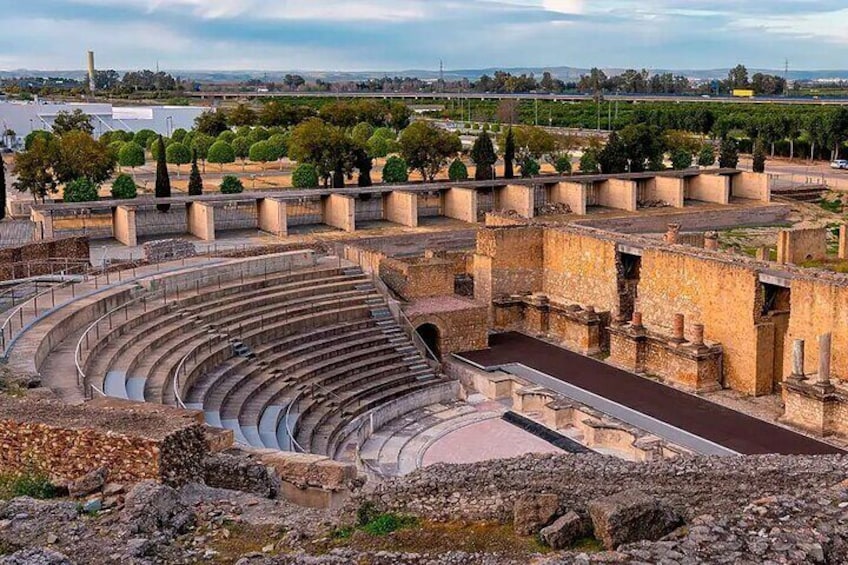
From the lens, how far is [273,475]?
41.3 feet

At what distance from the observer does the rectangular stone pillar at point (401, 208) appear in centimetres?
4162

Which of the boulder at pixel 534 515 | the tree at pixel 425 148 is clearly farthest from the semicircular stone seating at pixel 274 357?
the tree at pixel 425 148

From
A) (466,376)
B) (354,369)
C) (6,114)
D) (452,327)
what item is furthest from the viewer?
(6,114)

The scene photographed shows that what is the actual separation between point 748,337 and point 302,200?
22.9 meters

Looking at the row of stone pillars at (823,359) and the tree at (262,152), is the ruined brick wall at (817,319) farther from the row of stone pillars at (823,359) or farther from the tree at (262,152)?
the tree at (262,152)

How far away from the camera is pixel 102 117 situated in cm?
7275

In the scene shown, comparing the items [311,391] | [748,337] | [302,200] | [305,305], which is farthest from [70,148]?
[748,337]

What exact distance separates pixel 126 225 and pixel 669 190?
1010 inches

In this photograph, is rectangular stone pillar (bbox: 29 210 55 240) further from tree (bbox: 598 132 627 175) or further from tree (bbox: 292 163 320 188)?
tree (bbox: 598 132 627 175)

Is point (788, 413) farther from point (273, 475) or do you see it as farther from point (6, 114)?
point (6, 114)

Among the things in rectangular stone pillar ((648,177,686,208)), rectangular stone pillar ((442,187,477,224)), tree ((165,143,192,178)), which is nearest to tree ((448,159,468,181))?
rectangular stone pillar ((442,187,477,224))

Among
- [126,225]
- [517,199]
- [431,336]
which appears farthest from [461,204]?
[431,336]

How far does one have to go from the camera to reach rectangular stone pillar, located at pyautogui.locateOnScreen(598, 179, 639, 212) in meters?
46.8

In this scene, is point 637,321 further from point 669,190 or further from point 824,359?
point 669,190
